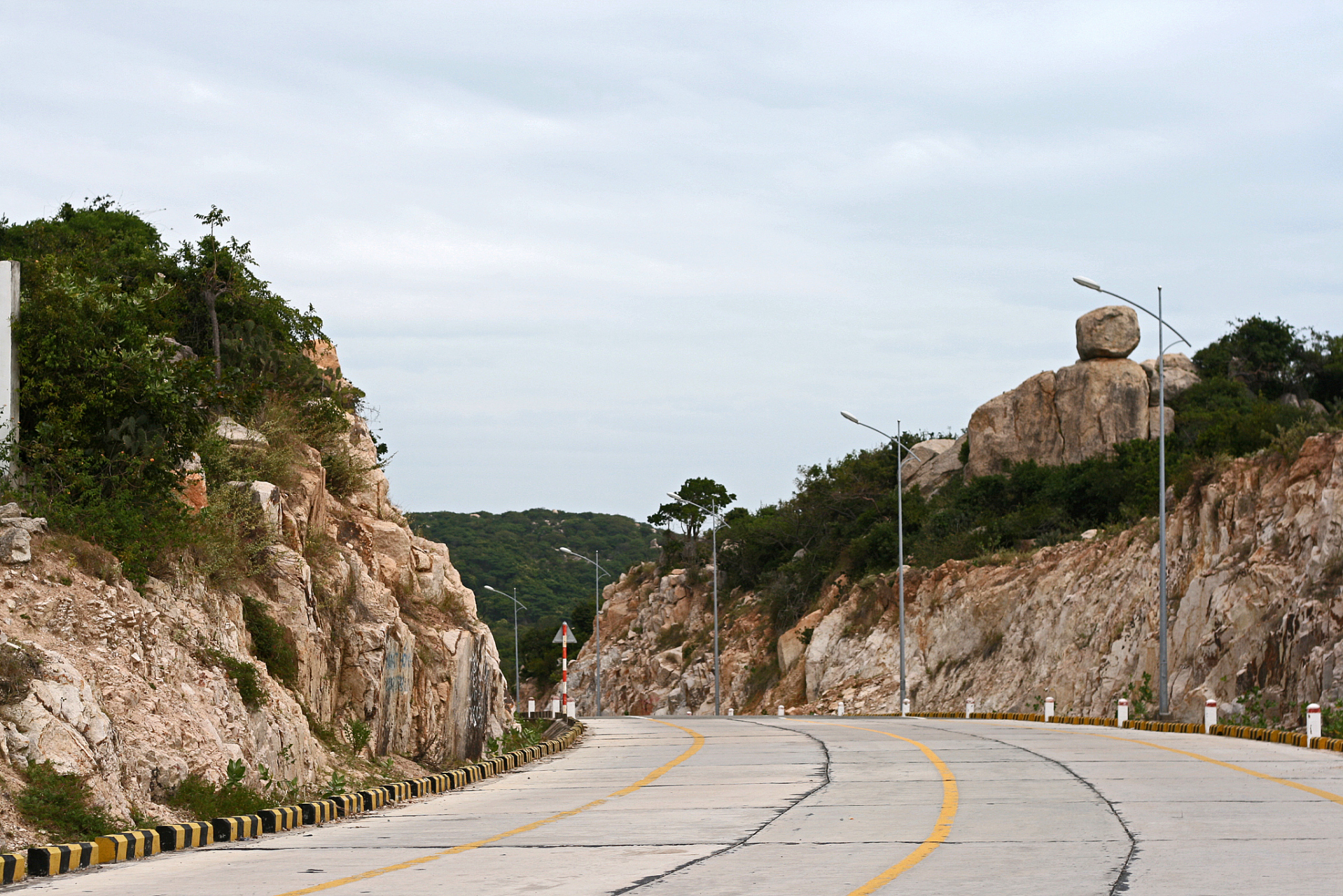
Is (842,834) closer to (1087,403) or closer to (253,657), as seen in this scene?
(253,657)

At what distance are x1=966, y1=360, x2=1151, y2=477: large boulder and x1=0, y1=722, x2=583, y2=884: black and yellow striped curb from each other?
148 ft

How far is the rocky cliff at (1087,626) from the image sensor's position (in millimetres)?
31297

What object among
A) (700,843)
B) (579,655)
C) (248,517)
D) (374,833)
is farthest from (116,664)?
(579,655)

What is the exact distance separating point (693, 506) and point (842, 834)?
81.1 m

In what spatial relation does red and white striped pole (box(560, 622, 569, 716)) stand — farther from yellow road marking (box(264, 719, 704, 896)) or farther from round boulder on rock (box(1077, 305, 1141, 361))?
round boulder on rock (box(1077, 305, 1141, 361))

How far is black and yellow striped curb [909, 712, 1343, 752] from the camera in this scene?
2234 cm

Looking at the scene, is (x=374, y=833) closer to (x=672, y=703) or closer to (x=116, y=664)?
(x=116, y=664)

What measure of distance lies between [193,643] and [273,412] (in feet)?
25.6

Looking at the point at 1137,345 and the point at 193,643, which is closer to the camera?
the point at 193,643

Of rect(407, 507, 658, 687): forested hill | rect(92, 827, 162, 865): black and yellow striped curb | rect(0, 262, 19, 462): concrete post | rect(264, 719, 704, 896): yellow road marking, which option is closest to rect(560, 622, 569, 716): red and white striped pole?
rect(264, 719, 704, 896): yellow road marking

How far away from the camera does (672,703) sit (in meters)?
74.1

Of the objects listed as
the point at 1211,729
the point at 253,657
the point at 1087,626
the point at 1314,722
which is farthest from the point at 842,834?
the point at 1087,626

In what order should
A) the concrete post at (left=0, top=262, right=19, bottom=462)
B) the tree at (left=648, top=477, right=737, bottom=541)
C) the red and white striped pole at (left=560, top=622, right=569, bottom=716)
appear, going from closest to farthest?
the concrete post at (left=0, top=262, right=19, bottom=462)
the red and white striped pole at (left=560, top=622, right=569, bottom=716)
the tree at (left=648, top=477, right=737, bottom=541)

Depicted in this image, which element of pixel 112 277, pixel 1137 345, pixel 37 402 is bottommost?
pixel 37 402
